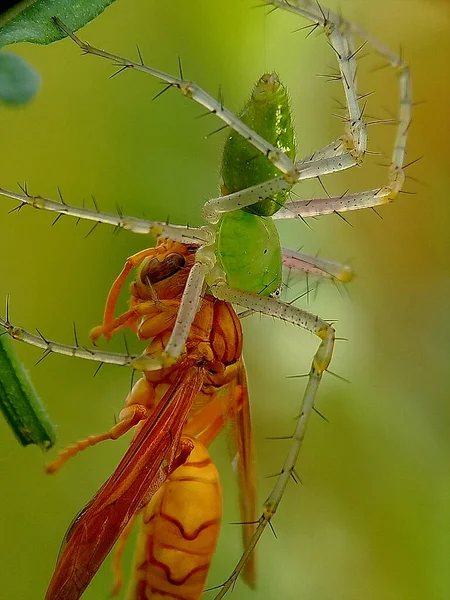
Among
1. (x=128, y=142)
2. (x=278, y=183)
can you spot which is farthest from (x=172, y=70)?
(x=278, y=183)

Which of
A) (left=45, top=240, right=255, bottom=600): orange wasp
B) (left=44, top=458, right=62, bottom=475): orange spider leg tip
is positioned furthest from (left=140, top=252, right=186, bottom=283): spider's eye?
(left=44, top=458, right=62, bottom=475): orange spider leg tip

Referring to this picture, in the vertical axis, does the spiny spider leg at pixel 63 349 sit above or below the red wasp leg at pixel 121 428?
above

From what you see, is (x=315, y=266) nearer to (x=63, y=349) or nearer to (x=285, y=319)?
(x=285, y=319)

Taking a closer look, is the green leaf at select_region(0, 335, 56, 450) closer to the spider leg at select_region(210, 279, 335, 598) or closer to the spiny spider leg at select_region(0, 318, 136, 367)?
the spiny spider leg at select_region(0, 318, 136, 367)

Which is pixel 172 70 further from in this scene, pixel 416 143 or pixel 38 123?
pixel 416 143

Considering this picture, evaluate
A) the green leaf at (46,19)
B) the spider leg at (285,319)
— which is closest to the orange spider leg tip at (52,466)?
the spider leg at (285,319)

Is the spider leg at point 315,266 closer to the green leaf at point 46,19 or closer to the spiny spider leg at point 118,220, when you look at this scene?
the spiny spider leg at point 118,220
